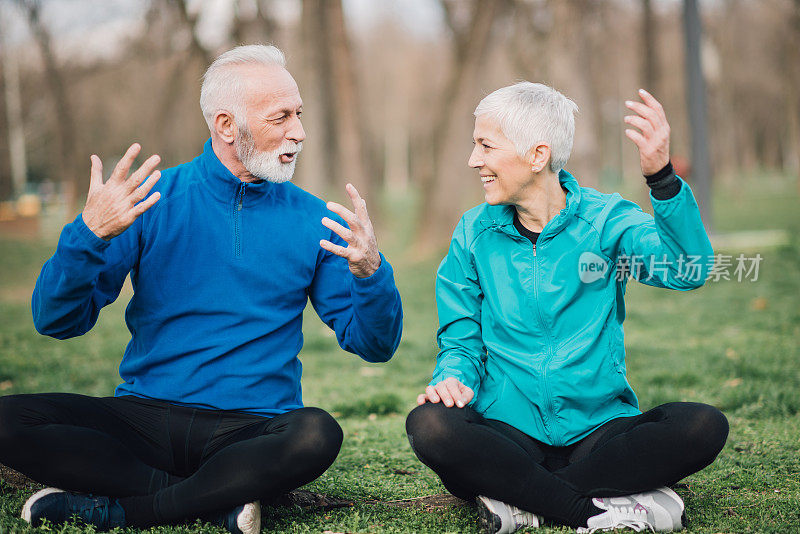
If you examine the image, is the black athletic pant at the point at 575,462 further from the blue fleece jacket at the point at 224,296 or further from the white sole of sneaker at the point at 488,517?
the blue fleece jacket at the point at 224,296

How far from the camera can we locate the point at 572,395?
3.04m

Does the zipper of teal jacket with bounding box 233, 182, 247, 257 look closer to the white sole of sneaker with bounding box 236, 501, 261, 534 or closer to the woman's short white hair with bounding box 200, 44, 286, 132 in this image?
the woman's short white hair with bounding box 200, 44, 286, 132

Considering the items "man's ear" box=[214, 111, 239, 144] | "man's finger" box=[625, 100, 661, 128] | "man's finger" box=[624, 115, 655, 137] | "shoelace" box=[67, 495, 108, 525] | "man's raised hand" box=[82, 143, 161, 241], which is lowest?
"shoelace" box=[67, 495, 108, 525]

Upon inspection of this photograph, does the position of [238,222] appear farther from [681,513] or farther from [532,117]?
[681,513]

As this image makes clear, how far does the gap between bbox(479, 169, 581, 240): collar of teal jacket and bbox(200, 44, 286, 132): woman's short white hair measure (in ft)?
3.33

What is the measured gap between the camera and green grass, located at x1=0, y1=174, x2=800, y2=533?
3.18 m

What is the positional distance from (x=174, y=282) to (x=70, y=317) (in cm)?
39

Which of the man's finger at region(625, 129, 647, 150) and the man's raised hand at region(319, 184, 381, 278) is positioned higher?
the man's finger at region(625, 129, 647, 150)

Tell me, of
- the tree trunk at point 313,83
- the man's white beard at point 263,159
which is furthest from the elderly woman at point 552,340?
the tree trunk at point 313,83

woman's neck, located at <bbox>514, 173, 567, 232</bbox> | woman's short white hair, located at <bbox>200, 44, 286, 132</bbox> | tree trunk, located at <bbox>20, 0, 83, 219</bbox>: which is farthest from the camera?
tree trunk, located at <bbox>20, 0, 83, 219</bbox>

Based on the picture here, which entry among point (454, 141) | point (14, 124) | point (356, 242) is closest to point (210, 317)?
point (356, 242)

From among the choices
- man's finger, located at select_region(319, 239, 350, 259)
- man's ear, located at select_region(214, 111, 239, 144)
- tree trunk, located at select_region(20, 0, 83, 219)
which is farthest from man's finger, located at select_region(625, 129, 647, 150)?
tree trunk, located at select_region(20, 0, 83, 219)

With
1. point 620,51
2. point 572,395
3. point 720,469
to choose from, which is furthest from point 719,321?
point 620,51

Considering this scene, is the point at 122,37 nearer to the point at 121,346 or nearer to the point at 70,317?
the point at 121,346
